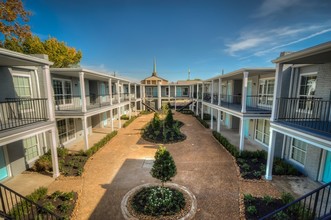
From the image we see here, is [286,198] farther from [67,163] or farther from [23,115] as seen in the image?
[23,115]

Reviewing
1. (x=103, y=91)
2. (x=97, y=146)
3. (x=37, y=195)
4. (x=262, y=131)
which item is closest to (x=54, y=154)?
(x=37, y=195)

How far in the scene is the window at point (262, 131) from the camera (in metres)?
11.6

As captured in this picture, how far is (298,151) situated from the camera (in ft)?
28.7

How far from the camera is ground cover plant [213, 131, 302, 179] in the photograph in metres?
8.05

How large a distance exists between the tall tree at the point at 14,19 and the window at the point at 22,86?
8.29 metres

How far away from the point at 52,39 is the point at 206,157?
29.4m

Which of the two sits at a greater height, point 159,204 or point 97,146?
point 97,146

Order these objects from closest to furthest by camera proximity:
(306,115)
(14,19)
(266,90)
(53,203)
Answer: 1. (53,203)
2. (306,115)
3. (266,90)
4. (14,19)

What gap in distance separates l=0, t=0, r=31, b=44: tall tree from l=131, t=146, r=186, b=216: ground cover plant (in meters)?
→ 17.1

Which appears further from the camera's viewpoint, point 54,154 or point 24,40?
point 24,40

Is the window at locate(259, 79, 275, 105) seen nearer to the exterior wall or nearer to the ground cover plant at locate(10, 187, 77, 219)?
the exterior wall

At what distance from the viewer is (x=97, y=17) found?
511 inches

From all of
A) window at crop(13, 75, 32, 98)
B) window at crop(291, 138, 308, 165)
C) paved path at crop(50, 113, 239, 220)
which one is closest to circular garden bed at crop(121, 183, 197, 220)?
paved path at crop(50, 113, 239, 220)

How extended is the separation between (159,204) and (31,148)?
29.0 feet
